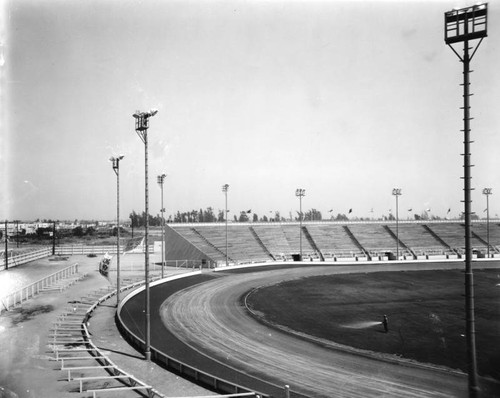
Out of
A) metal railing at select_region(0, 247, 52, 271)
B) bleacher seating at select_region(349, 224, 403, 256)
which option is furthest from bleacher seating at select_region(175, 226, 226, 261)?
bleacher seating at select_region(349, 224, 403, 256)

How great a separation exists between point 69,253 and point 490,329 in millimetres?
58829

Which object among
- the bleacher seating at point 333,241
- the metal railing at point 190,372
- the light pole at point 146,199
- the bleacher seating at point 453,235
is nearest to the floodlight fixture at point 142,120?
the light pole at point 146,199

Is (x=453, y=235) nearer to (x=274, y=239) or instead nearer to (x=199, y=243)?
(x=274, y=239)

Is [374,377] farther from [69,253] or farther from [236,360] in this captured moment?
[69,253]

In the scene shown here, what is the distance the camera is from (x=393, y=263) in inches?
2318

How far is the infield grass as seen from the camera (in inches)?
790

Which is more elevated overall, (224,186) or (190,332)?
(224,186)

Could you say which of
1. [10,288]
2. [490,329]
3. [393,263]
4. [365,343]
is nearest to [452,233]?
[393,263]

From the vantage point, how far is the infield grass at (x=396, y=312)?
2008 cm

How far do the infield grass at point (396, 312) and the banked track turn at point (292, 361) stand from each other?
6.37 ft

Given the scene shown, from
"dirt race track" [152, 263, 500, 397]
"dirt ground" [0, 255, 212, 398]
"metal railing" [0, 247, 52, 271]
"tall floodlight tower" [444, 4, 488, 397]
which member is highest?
"tall floodlight tower" [444, 4, 488, 397]

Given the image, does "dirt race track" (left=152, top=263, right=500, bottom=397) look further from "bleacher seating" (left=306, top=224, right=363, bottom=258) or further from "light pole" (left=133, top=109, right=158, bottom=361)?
"bleacher seating" (left=306, top=224, right=363, bottom=258)

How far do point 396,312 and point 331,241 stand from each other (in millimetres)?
42697

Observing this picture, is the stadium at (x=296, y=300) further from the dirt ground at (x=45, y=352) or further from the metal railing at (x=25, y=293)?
the metal railing at (x=25, y=293)
